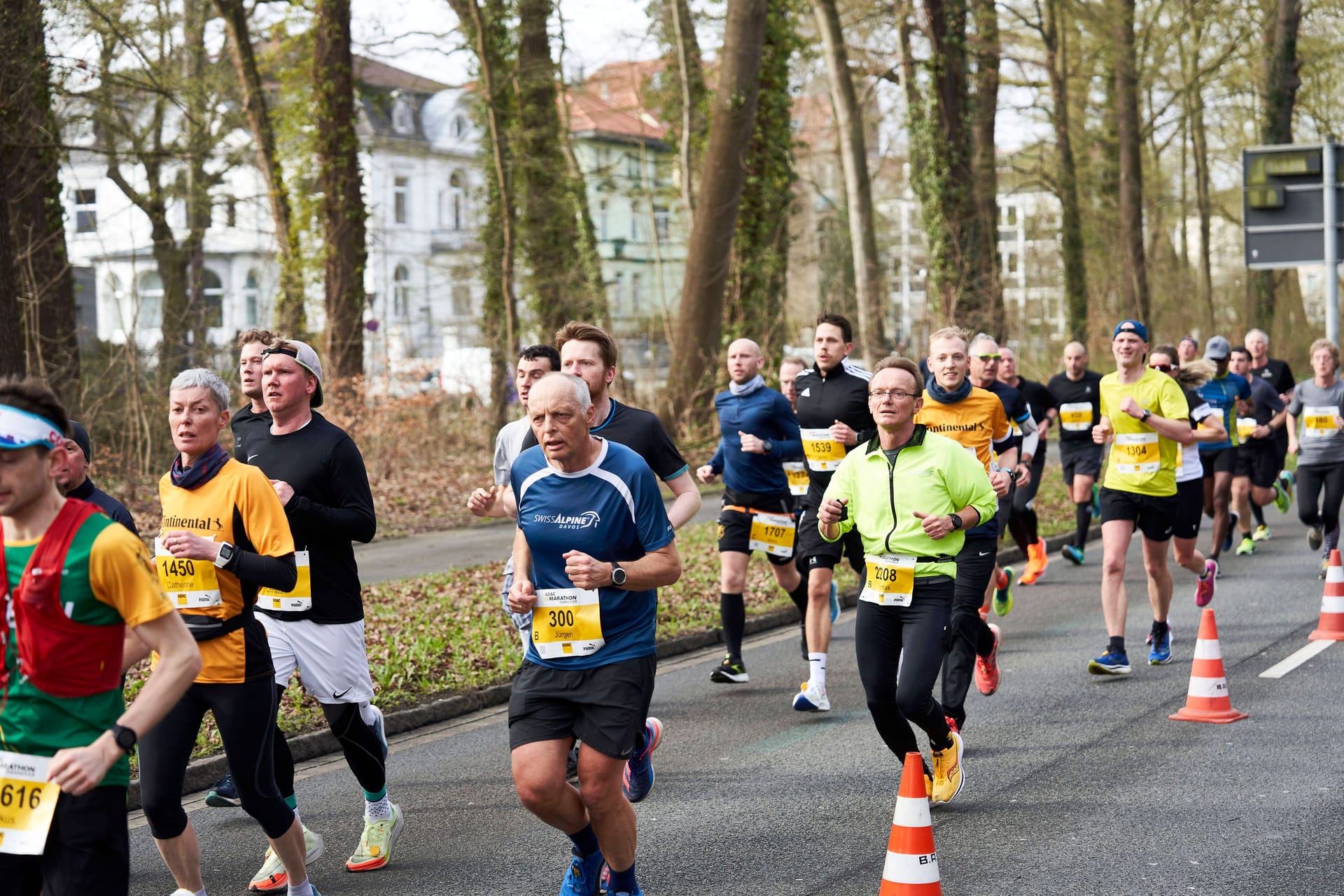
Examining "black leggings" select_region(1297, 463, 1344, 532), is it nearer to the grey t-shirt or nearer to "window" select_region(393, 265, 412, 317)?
the grey t-shirt

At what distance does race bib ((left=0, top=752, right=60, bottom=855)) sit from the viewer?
11.1 feet

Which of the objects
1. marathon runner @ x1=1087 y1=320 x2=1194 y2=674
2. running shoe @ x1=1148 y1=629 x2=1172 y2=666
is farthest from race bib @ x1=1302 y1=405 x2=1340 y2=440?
running shoe @ x1=1148 y1=629 x2=1172 y2=666

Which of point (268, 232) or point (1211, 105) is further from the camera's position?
point (1211, 105)

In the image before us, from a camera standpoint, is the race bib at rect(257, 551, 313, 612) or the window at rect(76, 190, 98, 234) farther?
the window at rect(76, 190, 98, 234)

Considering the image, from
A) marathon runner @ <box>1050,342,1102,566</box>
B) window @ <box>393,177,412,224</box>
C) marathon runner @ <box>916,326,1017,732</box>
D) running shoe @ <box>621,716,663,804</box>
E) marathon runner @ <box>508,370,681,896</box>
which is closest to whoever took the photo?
marathon runner @ <box>508,370,681,896</box>

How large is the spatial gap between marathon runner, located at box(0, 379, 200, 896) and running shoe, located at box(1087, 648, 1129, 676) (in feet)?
22.0

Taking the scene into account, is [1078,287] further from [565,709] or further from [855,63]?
[565,709]

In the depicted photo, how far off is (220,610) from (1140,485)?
6.22 m

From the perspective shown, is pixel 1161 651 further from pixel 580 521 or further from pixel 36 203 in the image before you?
pixel 36 203

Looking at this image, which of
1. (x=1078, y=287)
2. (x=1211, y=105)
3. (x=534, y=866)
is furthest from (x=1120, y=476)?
(x=1211, y=105)

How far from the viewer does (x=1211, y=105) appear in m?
39.7

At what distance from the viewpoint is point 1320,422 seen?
1323 cm

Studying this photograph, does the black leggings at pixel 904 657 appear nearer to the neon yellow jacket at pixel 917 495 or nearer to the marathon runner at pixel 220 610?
the neon yellow jacket at pixel 917 495

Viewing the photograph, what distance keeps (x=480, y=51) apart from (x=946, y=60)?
7230 millimetres
